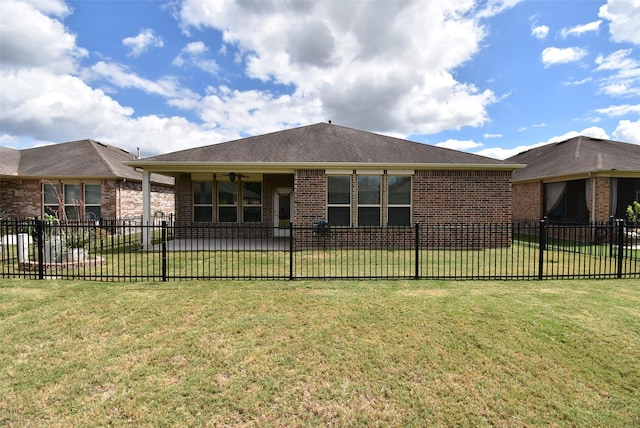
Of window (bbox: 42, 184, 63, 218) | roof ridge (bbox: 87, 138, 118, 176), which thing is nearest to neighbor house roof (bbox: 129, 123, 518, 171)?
roof ridge (bbox: 87, 138, 118, 176)

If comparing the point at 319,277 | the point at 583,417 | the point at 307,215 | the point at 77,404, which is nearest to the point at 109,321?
the point at 77,404

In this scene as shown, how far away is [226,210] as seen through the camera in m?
14.6

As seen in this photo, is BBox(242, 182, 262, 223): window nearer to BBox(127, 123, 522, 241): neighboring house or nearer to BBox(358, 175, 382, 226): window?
BBox(127, 123, 522, 241): neighboring house

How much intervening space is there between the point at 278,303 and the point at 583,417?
13.2ft

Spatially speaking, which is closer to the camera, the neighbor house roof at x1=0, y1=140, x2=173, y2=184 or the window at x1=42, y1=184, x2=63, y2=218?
the neighbor house roof at x1=0, y1=140, x2=173, y2=184

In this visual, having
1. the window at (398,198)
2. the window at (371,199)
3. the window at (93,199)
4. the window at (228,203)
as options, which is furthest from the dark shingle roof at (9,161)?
the window at (398,198)

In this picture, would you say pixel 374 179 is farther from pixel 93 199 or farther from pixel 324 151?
pixel 93 199

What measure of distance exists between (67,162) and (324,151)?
14457 mm

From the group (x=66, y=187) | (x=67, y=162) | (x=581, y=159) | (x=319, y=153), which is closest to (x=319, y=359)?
(x=319, y=153)

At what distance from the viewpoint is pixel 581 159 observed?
15648 mm

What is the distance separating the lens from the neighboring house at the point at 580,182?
13.4m

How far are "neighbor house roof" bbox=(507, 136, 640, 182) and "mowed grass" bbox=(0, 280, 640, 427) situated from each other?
10.7 m

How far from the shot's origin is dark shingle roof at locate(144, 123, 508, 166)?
38.9 ft

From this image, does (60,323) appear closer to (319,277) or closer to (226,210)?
(319,277)
